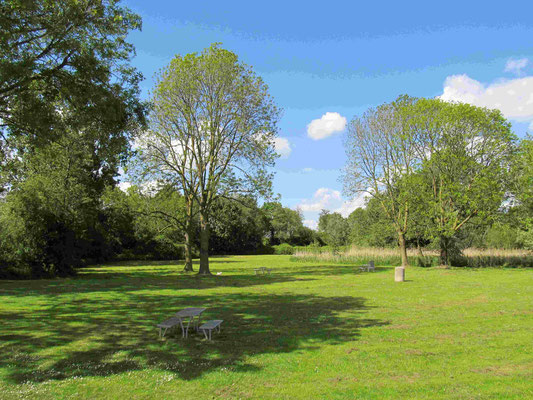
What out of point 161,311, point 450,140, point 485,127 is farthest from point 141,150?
point 485,127

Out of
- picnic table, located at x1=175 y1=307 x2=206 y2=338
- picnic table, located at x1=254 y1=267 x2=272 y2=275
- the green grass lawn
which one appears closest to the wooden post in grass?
the green grass lawn

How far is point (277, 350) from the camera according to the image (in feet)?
25.8

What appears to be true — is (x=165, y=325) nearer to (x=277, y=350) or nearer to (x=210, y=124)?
(x=277, y=350)

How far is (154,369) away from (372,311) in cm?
742

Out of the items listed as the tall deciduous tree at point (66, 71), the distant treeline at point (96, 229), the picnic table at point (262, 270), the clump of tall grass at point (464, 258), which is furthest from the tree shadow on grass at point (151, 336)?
the clump of tall grass at point (464, 258)

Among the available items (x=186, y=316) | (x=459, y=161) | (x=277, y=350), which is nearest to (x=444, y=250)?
(x=459, y=161)

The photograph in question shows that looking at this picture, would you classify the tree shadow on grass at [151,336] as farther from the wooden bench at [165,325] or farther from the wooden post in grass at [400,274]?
the wooden post in grass at [400,274]

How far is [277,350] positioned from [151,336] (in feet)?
10.4

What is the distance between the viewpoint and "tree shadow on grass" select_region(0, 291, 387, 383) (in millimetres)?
6949

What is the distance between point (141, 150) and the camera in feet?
82.3

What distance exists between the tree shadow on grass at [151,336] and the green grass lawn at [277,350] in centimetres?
3

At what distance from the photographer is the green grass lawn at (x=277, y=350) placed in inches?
234

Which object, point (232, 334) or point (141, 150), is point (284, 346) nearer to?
point (232, 334)

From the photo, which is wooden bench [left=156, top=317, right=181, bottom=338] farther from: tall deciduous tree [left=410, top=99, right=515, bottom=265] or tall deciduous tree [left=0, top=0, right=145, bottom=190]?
tall deciduous tree [left=410, top=99, right=515, bottom=265]
